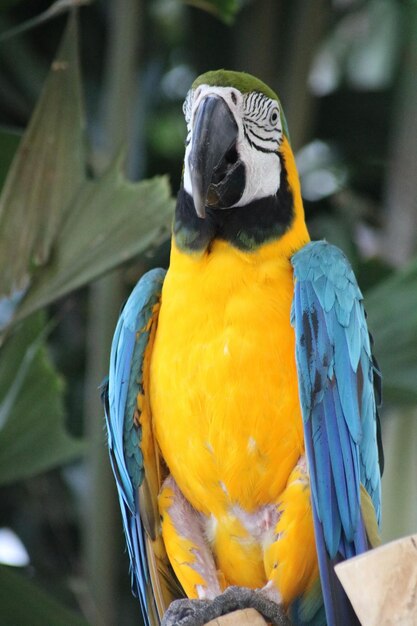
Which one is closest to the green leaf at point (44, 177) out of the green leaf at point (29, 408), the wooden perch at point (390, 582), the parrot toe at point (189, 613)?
the green leaf at point (29, 408)

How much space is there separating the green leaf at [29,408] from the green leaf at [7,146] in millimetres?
234

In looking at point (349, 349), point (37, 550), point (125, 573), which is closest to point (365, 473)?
point (349, 349)

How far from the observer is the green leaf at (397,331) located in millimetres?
1486

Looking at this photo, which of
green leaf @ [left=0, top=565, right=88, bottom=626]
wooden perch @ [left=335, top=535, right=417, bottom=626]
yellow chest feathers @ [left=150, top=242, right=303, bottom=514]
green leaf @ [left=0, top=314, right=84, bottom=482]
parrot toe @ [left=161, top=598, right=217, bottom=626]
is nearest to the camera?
wooden perch @ [left=335, top=535, right=417, bottom=626]

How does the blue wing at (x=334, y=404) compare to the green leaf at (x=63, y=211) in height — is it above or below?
below

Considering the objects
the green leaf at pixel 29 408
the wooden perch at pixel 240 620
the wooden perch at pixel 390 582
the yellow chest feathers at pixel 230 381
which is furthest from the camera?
the green leaf at pixel 29 408

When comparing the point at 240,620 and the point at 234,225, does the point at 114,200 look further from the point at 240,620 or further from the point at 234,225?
the point at 240,620

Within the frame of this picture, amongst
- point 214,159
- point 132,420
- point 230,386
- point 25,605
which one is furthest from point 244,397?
point 25,605

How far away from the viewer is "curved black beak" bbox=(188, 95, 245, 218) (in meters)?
1.08

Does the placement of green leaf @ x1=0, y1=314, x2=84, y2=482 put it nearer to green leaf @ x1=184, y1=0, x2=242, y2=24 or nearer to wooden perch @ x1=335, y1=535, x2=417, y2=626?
green leaf @ x1=184, y1=0, x2=242, y2=24

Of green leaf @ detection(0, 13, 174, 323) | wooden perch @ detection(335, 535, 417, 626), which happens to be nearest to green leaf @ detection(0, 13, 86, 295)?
green leaf @ detection(0, 13, 174, 323)

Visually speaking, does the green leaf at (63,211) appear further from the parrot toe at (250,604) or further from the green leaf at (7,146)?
the parrot toe at (250,604)

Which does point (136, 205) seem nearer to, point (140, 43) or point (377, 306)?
point (377, 306)

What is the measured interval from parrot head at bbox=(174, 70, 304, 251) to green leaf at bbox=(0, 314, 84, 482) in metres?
0.39
